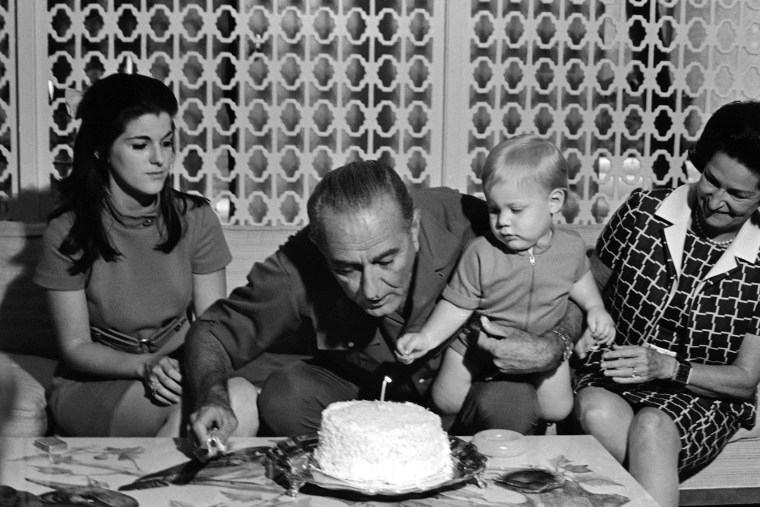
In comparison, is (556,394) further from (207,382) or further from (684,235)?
(207,382)

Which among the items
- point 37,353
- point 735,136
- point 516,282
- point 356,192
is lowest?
point 37,353

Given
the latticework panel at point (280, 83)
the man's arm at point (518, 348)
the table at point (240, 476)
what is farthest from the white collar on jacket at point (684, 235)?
the latticework panel at point (280, 83)

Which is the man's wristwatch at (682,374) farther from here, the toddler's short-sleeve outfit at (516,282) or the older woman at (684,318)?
the toddler's short-sleeve outfit at (516,282)

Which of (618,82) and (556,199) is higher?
(618,82)

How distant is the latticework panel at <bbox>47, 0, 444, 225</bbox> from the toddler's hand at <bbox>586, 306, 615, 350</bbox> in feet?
4.34

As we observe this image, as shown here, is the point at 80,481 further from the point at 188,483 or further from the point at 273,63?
the point at 273,63

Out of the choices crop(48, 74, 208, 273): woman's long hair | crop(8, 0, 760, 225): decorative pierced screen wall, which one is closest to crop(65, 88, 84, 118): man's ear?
crop(48, 74, 208, 273): woman's long hair

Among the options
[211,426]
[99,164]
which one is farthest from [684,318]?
[99,164]

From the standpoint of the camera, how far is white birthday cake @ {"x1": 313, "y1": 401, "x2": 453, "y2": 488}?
78.0 inches

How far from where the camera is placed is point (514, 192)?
262cm

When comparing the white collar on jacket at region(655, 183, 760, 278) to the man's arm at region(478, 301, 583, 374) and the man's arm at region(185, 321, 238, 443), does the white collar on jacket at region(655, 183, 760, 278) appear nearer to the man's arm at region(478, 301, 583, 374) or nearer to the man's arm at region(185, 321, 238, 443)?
the man's arm at region(478, 301, 583, 374)

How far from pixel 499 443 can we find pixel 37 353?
74.5 inches

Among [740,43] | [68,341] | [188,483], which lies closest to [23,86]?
[68,341]

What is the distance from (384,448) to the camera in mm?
1978
